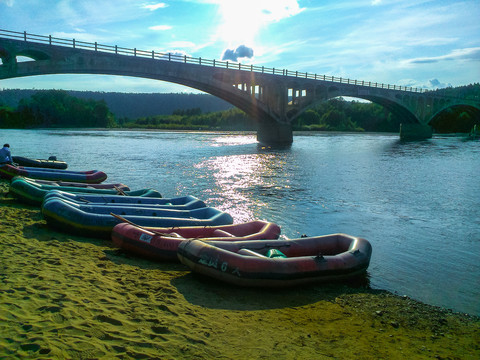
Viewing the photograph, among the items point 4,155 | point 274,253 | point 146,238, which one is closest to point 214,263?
point 274,253

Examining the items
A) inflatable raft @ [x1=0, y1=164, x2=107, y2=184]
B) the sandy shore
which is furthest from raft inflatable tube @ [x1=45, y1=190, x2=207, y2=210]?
inflatable raft @ [x1=0, y1=164, x2=107, y2=184]

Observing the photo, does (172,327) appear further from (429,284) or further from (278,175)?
(278,175)

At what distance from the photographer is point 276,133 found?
2047 inches

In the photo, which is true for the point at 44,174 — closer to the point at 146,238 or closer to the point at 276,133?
the point at 146,238

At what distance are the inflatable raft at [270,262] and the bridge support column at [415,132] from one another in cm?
7069

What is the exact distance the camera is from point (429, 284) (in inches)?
286

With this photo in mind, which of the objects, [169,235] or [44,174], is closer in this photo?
[169,235]

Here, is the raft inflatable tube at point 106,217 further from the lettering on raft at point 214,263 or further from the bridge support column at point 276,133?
the bridge support column at point 276,133

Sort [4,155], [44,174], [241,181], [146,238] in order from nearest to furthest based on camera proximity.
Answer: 1. [146,238]
2. [44,174]
3. [4,155]
4. [241,181]

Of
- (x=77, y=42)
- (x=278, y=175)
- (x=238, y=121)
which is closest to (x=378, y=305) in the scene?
(x=278, y=175)

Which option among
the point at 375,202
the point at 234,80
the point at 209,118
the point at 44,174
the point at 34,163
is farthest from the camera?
the point at 209,118

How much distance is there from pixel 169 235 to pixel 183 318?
3.25 meters

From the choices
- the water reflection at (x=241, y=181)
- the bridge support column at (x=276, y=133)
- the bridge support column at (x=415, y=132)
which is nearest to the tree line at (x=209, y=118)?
the bridge support column at (x=415, y=132)

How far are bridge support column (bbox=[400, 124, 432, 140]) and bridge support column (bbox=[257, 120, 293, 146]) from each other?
30546 mm
